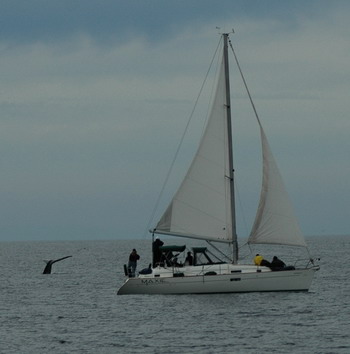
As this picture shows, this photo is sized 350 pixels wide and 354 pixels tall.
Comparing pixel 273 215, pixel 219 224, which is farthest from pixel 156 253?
pixel 273 215

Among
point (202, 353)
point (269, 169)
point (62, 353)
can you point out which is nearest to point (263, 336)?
point (202, 353)

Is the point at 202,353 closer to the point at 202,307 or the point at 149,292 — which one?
the point at 202,307

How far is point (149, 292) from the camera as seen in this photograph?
52.5m

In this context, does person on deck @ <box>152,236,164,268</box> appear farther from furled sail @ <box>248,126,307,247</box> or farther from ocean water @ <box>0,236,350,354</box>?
furled sail @ <box>248,126,307,247</box>

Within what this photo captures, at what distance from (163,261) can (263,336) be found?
13.8m

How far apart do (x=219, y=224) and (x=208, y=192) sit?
1914 millimetres

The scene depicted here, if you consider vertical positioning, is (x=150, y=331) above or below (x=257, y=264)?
below

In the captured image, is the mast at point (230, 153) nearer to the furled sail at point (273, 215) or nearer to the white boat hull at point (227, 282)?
the furled sail at point (273, 215)

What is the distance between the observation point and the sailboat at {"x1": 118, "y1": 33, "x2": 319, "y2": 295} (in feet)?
168

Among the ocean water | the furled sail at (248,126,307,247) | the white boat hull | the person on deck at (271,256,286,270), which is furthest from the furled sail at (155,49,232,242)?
the ocean water

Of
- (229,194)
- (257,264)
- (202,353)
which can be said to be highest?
(229,194)

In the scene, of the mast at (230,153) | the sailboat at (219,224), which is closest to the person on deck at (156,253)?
the sailboat at (219,224)

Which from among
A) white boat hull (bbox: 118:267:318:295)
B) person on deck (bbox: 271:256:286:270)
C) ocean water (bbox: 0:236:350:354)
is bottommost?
ocean water (bbox: 0:236:350:354)

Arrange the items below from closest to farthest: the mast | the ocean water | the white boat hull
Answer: the ocean water, the white boat hull, the mast
